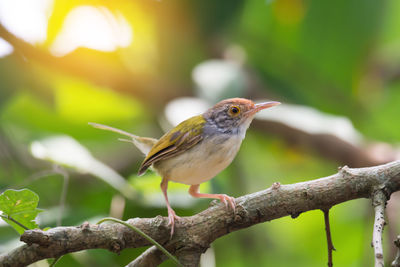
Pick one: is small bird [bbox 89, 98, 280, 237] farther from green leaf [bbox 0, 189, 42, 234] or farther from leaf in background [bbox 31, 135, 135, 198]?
green leaf [bbox 0, 189, 42, 234]

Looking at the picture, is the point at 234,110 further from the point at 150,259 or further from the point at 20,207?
the point at 20,207

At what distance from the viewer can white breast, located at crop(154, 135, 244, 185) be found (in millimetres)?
2859

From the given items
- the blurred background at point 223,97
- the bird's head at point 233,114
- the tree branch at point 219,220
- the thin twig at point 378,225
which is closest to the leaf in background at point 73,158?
the blurred background at point 223,97

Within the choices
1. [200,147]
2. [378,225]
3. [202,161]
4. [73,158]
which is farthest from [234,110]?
[378,225]

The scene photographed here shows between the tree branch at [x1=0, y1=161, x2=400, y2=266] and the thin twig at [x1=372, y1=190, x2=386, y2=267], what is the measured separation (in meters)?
0.03

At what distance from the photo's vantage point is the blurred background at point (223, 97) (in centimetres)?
417

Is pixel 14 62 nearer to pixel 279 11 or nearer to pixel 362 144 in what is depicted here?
pixel 279 11

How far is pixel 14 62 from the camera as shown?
170 inches

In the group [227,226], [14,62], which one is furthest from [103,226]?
[14,62]

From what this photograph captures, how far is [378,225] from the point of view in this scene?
5.81ft

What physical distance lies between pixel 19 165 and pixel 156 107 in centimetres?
141

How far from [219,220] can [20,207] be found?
0.85 meters

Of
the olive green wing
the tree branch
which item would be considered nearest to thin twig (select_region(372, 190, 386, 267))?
the tree branch

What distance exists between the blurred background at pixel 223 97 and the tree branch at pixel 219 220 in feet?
4.10
